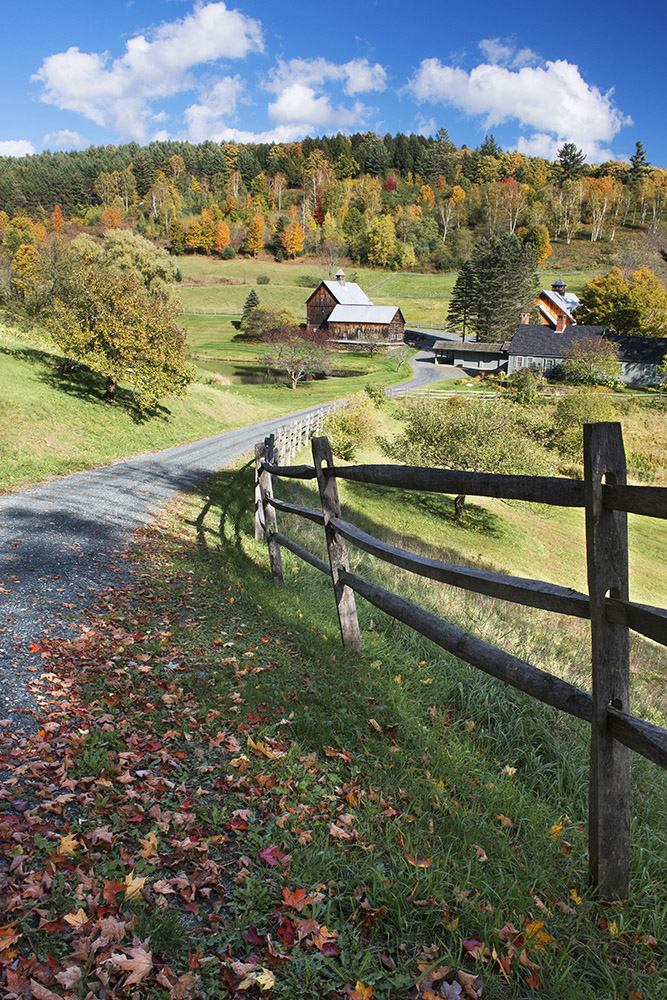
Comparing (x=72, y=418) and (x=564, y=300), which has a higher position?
(x=564, y=300)

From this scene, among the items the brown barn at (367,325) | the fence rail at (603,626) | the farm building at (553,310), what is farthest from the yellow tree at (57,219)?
the fence rail at (603,626)

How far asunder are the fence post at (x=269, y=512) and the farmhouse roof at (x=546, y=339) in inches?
2468

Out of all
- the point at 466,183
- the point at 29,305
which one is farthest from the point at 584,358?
the point at 466,183

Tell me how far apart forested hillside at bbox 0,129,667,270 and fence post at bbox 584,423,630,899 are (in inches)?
5257

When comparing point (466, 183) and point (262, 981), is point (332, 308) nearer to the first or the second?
point (262, 981)

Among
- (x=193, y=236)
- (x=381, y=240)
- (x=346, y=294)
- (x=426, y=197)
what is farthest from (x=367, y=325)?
(x=426, y=197)

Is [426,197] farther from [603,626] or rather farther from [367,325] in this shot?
[603,626]

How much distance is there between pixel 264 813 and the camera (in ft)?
10.4

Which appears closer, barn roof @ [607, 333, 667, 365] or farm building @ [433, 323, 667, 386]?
barn roof @ [607, 333, 667, 365]

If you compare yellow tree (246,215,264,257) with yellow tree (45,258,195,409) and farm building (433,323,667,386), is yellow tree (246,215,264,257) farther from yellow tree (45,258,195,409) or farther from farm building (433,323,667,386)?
yellow tree (45,258,195,409)

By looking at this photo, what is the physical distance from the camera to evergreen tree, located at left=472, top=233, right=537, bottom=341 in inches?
3066

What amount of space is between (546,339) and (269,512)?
66.7 metres

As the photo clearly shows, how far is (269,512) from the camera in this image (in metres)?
8.27

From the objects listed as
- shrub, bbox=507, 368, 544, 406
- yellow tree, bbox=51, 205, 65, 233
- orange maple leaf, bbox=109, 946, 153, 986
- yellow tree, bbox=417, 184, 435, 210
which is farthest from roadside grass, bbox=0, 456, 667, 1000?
yellow tree, bbox=417, 184, 435, 210
